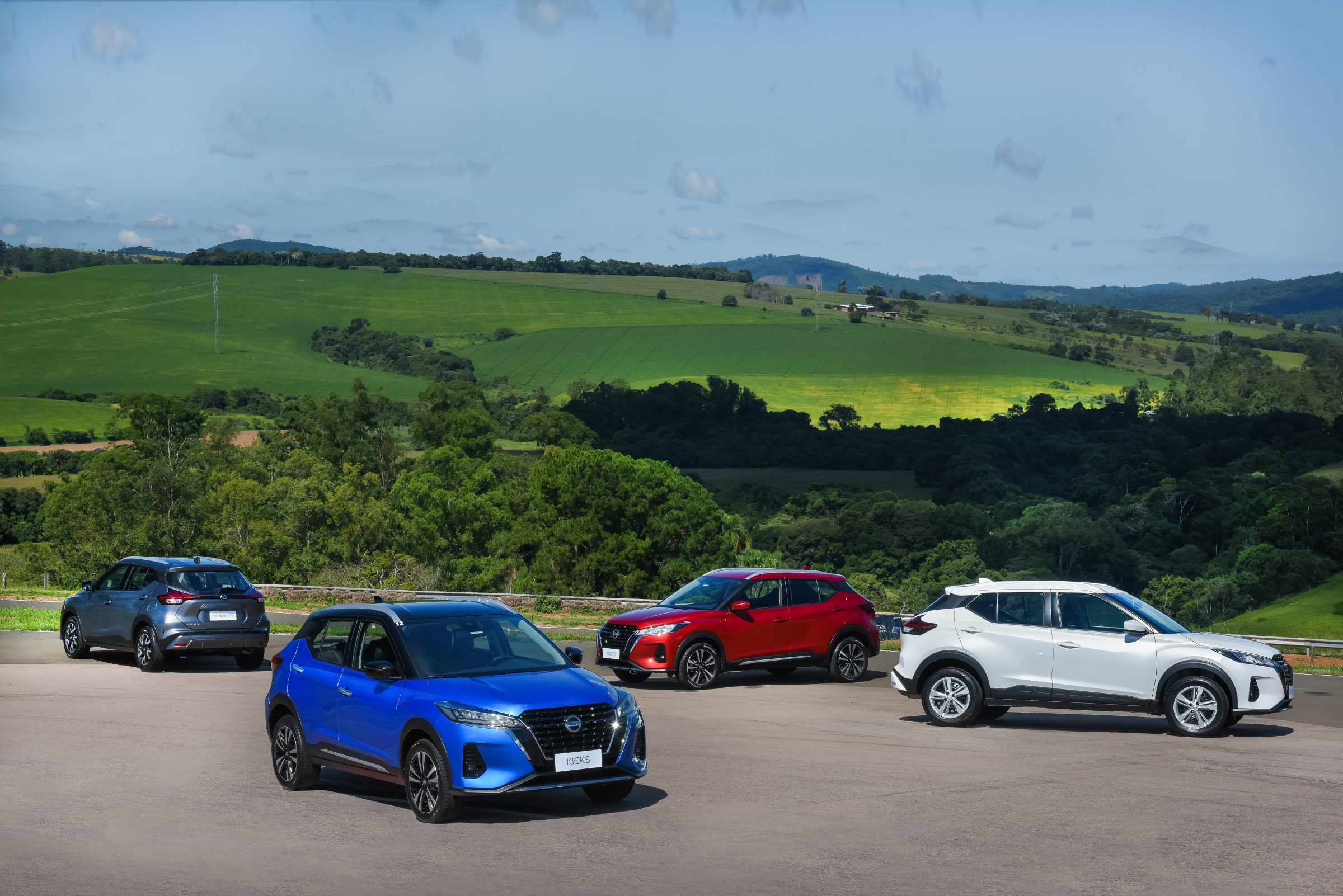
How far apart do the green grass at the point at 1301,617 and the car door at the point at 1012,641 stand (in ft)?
130

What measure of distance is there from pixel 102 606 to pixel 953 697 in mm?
13220

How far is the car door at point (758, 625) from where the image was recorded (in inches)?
749

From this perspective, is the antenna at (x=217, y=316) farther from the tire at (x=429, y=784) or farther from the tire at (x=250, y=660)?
the tire at (x=429, y=784)

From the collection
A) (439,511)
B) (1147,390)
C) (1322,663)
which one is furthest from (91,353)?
(1322,663)

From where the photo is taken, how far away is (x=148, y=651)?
65.9 ft

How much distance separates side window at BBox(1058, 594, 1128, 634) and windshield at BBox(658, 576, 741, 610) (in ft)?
17.5

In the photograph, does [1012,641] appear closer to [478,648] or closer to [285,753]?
[478,648]

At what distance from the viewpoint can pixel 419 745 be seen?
33.4 feet

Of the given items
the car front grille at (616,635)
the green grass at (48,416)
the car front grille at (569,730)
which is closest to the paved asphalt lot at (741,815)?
the car front grille at (569,730)

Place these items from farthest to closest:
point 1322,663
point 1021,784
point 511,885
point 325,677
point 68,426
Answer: point 68,426 < point 1322,663 < point 1021,784 < point 325,677 < point 511,885

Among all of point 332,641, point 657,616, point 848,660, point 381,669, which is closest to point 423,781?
point 381,669

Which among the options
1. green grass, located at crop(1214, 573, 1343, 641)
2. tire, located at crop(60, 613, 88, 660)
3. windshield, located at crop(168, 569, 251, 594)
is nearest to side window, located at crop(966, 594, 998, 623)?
windshield, located at crop(168, 569, 251, 594)

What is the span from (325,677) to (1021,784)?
5967mm

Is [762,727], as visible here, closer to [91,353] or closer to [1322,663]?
[1322,663]
